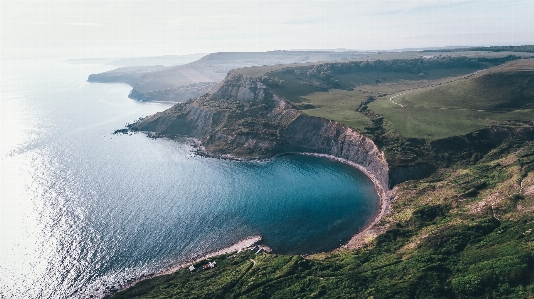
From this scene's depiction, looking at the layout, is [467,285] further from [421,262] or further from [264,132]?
[264,132]

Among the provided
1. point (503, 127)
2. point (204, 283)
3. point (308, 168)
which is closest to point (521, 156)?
point (503, 127)

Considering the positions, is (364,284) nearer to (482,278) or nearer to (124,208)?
(482,278)

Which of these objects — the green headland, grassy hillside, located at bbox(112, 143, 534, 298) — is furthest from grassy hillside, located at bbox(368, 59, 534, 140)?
grassy hillside, located at bbox(112, 143, 534, 298)

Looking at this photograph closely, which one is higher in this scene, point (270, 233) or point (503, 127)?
point (503, 127)

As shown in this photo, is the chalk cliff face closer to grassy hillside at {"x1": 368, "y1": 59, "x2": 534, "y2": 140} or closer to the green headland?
the green headland

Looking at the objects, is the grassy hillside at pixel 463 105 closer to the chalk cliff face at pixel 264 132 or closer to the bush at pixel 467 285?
the chalk cliff face at pixel 264 132

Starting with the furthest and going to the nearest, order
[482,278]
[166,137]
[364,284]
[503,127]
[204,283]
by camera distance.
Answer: [166,137] → [503,127] → [204,283] → [364,284] → [482,278]

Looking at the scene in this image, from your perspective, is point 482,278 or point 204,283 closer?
point 482,278
